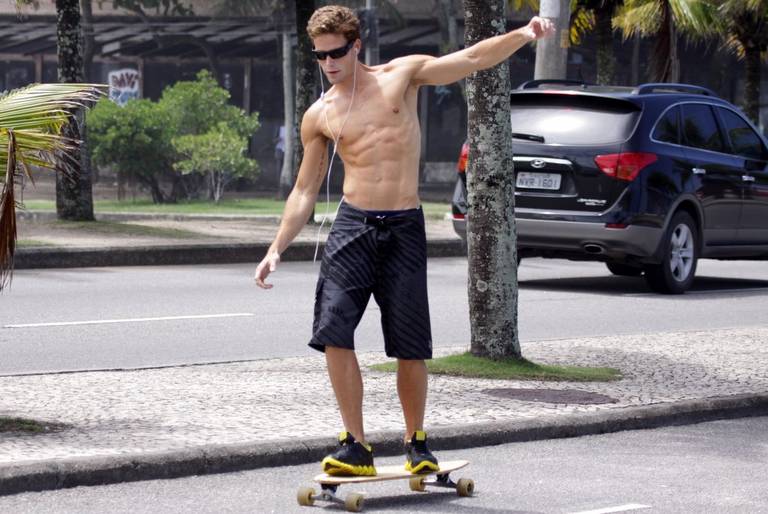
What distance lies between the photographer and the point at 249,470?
6535mm

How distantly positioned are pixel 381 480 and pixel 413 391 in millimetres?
421

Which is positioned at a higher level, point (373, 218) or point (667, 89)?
point (667, 89)

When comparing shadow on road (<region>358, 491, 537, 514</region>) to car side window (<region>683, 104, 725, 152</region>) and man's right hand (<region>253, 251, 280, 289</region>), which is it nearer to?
man's right hand (<region>253, 251, 280, 289</region>)

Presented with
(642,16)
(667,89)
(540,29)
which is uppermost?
(642,16)

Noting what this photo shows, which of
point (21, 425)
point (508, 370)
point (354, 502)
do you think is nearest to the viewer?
point (354, 502)

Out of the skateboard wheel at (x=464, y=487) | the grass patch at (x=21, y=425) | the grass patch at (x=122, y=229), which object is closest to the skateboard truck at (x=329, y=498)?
the skateboard wheel at (x=464, y=487)

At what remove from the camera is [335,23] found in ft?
19.9

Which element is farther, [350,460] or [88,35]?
[88,35]

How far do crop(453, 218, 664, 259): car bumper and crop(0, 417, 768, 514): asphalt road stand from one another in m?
6.49

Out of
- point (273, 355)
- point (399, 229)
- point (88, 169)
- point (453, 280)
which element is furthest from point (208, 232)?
point (399, 229)

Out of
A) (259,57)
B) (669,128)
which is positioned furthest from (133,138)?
(669,128)

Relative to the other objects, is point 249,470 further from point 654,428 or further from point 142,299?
point 142,299

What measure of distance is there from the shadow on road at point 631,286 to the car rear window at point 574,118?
1687 mm

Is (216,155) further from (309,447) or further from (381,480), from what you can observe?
(381,480)
